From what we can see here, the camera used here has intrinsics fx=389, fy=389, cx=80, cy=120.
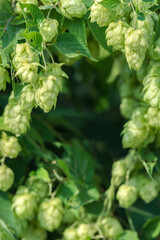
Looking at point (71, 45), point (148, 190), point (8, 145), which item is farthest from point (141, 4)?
point (148, 190)

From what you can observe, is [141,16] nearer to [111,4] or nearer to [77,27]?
[111,4]

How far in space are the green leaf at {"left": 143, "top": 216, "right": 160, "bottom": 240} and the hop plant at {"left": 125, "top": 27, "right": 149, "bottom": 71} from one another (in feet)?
2.85

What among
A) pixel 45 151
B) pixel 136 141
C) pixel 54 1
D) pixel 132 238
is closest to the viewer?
pixel 54 1

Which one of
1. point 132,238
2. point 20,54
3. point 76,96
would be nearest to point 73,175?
point 132,238

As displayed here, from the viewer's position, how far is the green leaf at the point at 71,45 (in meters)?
1.28

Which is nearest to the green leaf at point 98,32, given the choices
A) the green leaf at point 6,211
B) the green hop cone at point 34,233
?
the green leaf at point 6,211

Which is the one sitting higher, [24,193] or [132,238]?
[24,193]

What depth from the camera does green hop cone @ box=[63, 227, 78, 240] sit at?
1.60 m

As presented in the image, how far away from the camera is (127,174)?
1672mm

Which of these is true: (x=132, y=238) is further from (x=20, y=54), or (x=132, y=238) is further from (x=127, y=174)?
(x=20, y=54)

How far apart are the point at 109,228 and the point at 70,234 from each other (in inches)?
7.1

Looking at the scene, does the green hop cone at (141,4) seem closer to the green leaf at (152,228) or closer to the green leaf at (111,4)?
the green leaf at (111,4)

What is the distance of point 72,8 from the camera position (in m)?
1.25

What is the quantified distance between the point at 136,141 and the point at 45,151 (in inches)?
17.6
